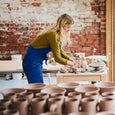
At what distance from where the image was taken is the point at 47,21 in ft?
19.0

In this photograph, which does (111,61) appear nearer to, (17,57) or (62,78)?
(17,57)

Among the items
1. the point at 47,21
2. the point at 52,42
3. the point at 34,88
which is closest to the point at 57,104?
the point at 34,88

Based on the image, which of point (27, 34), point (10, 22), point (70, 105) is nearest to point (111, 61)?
point (27, 34)

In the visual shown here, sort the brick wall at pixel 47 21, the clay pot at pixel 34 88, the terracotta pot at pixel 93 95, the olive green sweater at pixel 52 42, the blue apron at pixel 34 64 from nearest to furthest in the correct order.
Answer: the terracotta pot at pixel 93 95 → the clay pot at pixel 34 88 → the olive green sweater at pixel 52 42 → the blue apron at pixel 34 64 → the brick wall at pixel 47 21

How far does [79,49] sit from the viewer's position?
229 inches

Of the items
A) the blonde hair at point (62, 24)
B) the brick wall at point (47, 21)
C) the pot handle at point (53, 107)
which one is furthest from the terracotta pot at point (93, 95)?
the brick wall at point (47, 21)

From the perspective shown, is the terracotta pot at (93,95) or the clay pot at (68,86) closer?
the terracotta pot at (93,95)

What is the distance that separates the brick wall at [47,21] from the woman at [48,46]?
3026 mm

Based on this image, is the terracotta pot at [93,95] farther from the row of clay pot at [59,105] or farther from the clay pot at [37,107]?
the clay pot at [37,107]

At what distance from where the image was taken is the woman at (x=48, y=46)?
2535mm

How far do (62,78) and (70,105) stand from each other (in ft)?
5.09

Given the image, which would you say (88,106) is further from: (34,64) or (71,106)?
(34,64)

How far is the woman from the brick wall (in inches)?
119

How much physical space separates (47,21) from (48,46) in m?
3.23
